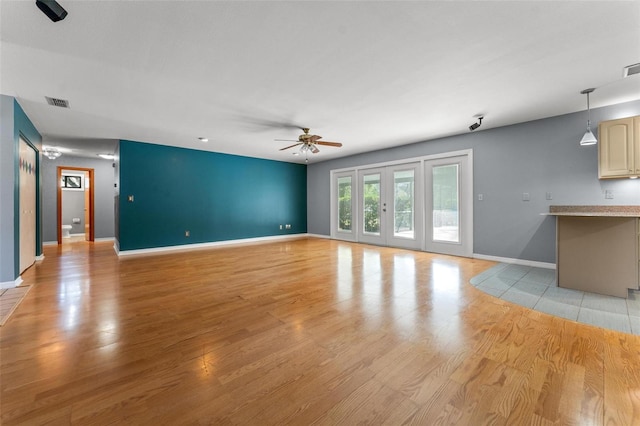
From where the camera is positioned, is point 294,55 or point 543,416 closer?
point 543,416

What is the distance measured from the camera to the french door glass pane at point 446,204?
5344 mm

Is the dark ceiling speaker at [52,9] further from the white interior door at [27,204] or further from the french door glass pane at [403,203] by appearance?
the french door glass pane at [403,203]

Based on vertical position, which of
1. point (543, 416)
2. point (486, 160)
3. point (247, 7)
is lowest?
point (543, 416)

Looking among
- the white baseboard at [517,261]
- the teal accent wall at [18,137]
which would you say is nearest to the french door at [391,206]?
the white baseboard at [517,261]

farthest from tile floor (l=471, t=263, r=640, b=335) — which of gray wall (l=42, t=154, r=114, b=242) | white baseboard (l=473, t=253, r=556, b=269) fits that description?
gray wall (l=42, t=154, r=114, b=242)

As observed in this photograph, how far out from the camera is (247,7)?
1.87 m

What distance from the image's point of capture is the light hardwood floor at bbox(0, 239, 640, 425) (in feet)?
4.32

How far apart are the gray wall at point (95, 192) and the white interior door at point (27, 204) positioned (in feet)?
10.7

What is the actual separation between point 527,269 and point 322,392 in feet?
14.1

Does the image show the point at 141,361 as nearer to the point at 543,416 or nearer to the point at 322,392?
the point at 322,392

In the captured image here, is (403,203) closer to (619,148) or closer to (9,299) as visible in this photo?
(619,148)

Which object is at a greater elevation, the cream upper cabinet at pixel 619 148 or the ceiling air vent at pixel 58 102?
the ceiling air vent at pixel 58 102

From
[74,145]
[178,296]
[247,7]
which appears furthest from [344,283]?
[74,145]

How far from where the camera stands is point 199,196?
6.73 m
